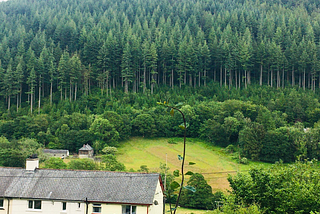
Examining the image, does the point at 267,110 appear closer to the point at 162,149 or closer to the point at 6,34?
the point at 162,149

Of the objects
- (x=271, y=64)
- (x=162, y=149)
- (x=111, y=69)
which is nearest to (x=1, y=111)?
(x=111, y=69)

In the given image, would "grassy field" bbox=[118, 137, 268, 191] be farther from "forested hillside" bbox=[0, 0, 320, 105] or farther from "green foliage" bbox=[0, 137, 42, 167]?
"forested hillside" bbox=[0, 0, 320, 105]

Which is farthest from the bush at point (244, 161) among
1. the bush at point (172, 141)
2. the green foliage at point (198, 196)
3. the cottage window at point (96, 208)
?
the cottage window at point (96, 208)

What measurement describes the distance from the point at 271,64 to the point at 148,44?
113ft

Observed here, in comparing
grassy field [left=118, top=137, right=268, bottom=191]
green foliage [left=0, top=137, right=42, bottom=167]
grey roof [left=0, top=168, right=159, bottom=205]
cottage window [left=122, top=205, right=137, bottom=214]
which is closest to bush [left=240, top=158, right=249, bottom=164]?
grassy field [left=118, top=137, right=268, bottom=191]

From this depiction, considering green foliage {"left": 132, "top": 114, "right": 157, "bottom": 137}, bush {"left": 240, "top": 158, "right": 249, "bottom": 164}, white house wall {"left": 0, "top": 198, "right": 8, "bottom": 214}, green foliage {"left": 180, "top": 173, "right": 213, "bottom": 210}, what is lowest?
green foliage {"left": 180, "top": 173, "right": 213, "bottom": 210}

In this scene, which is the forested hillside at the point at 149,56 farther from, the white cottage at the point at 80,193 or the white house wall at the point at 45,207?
the white house wall at the point at 45,207

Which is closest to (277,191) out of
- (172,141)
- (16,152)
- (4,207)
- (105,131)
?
(4,207)

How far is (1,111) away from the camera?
8506 cm

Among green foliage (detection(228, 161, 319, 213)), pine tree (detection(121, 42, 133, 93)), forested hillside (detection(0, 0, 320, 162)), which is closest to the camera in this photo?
green foliage (detection(228, 161, 319, 213))

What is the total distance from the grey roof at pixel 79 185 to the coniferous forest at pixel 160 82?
27737mm

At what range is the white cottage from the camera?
26766mm

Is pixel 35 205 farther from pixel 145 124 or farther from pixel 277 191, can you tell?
pixel 145 124

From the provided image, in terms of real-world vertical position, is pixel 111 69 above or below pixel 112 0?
below
